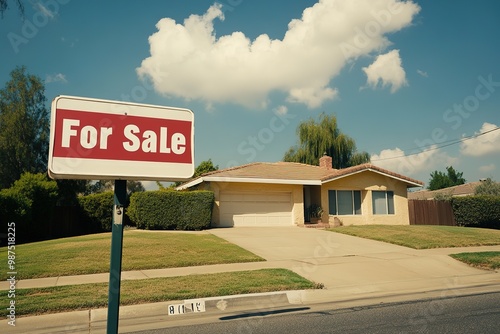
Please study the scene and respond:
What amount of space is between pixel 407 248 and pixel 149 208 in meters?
12.8

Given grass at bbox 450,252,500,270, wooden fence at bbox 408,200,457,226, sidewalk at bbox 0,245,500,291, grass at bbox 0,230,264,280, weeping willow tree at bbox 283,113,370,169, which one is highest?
weeping willow tree at bbox 283,113,370,169

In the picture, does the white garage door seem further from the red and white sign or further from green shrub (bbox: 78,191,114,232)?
the red and white sign

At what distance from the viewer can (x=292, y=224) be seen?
23.2 metres

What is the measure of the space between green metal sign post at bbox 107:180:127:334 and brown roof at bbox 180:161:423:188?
1890 centimetres

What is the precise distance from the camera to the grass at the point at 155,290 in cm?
623

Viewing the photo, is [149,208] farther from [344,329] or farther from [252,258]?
[344,329]

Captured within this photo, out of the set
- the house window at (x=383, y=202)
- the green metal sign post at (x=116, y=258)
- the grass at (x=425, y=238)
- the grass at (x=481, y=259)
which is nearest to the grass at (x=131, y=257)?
the grass at (x=481, y=259)

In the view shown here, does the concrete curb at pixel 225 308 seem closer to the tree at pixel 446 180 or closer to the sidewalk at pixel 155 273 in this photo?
the sidewalk at pixel 155 273

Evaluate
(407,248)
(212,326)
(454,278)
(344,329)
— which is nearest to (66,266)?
(212,326)

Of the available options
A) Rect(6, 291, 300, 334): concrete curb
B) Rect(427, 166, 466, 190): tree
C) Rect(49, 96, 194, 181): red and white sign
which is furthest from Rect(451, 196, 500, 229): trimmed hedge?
Rect(427, 166, 466, 190): tree

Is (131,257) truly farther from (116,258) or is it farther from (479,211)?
(479,211)

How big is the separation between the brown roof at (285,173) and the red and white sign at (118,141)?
18778 millimetres

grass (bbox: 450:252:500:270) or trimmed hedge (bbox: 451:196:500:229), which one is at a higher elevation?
trimmed hedge (bbox: 451:196:500:229)

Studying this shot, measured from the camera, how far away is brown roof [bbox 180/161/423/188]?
22.1 metres
